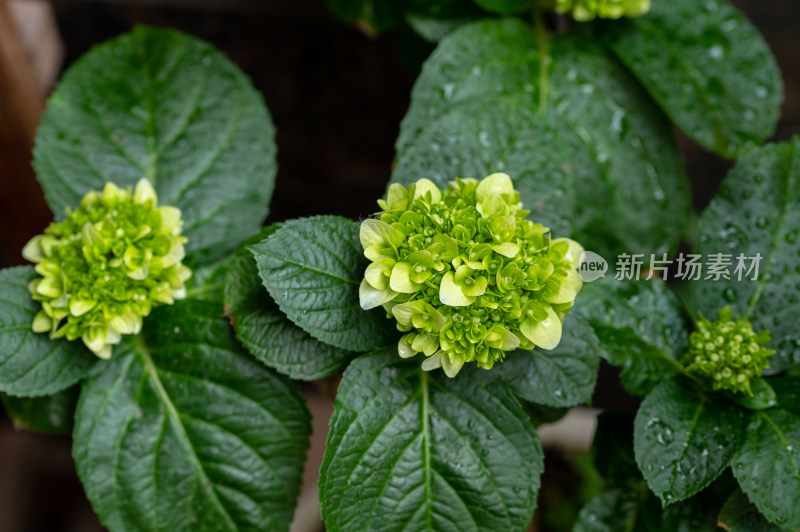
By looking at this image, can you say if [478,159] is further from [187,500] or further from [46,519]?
[46,519]

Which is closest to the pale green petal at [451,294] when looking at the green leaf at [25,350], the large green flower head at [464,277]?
the large green flower head at [464,277]

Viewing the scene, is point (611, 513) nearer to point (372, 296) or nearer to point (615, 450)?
point (615, 450)

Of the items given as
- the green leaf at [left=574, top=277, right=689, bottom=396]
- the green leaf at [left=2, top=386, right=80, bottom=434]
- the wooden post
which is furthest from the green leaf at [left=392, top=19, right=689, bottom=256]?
the wooden post

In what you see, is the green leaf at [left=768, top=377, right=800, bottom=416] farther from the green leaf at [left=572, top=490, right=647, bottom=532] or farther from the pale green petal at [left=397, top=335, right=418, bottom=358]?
the pale green petal at [left=397, top=335, right=418, bottom=358]

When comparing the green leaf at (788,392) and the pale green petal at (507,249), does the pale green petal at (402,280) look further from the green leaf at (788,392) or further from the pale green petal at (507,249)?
the green leaf at (788,392)

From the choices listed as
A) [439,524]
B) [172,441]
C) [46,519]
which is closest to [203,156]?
[172,441]

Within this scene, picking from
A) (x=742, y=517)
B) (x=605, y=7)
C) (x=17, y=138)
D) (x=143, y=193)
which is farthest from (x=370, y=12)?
(x=742, y=517)
